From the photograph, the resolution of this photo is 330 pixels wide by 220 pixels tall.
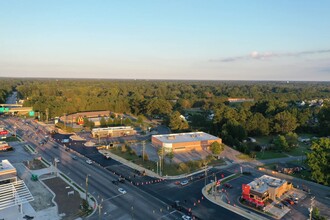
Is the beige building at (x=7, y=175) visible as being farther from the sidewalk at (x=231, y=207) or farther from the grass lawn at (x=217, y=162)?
the grass lawn at (x=217, y=162)

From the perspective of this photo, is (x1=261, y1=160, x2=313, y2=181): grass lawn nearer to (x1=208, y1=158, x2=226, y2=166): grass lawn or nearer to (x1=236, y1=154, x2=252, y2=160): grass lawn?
(x1=236, y1=154, x2=252, y2=160): grass lawn

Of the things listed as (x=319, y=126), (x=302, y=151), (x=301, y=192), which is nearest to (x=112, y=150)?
(x=301, y=192)

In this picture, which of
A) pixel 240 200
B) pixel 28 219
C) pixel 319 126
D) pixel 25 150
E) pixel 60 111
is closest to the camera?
pixel 28 219

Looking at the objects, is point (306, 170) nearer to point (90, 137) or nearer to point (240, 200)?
point (240, 200)

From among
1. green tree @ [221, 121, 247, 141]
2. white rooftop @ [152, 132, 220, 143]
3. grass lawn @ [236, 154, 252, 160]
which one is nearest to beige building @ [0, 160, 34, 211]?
white rooftop @ [152, 132, 220, 143]

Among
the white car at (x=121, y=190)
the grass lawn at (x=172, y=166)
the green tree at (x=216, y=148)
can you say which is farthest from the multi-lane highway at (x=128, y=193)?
the green tree at (x=216, y=148)

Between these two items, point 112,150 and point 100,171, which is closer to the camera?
point 100,171
